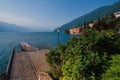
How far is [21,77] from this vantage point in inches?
539

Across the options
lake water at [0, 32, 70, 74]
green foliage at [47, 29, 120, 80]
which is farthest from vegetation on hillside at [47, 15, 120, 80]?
lake water at [0, 32, 70, 74]

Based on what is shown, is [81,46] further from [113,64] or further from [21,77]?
[21,77]

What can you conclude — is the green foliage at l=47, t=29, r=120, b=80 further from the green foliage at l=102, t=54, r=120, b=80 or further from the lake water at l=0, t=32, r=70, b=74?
the lake water at l=0, t=32, r=70, b=74

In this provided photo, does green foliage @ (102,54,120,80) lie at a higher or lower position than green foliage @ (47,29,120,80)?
lower

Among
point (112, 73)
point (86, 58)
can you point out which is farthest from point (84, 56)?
point (112, 73)

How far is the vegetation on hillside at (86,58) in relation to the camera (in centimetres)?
884

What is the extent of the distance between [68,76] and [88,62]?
136 centimetres

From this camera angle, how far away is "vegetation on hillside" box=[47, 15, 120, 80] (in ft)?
29.0

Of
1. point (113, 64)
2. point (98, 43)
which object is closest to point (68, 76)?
point (113, 64)

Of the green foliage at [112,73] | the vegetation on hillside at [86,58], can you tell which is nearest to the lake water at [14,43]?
the vegetation on hillside at [86,58]

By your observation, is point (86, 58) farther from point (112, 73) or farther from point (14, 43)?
point (14, 43)

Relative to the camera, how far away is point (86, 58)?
31.0 ft

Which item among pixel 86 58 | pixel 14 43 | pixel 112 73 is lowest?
pixel 14 43

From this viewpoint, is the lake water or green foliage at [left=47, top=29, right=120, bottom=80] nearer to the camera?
green foliage at [left=47, top=29, right=120, bottom=80]
